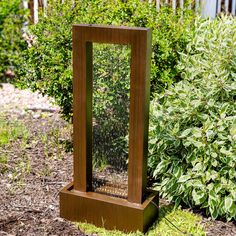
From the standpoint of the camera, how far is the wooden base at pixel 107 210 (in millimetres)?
3609

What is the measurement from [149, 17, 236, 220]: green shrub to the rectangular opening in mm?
357

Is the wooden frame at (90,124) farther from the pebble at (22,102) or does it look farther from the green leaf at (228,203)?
the pebble at (22,102)

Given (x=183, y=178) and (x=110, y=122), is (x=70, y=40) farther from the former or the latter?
(x=183, y=178)

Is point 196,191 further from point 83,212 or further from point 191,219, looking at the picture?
point 83,212

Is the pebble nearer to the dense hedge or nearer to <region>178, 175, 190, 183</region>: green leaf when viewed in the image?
the dense hedge

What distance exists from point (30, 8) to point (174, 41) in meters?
3.63

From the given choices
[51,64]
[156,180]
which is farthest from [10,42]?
[156,180]

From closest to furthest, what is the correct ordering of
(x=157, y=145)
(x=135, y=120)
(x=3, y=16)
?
(x=135, y=120) < (x=157, y=145) < (x=3, y=16)

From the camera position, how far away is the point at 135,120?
3453 millimetres

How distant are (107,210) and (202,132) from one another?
86cm

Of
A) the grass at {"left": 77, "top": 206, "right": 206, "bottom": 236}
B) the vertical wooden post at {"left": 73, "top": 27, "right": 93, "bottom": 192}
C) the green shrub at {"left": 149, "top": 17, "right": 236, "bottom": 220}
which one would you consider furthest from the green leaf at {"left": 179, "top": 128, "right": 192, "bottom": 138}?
the vertical wooden post at {"left": 73, "top": 27, "right": 93, "bottom": 192}

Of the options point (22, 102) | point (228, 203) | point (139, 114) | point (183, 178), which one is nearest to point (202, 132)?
point (183, 178)

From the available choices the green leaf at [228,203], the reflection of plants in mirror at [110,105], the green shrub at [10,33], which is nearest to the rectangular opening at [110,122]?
the reflection of plants in mirror at [110,105]

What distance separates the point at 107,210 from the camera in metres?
3.68
